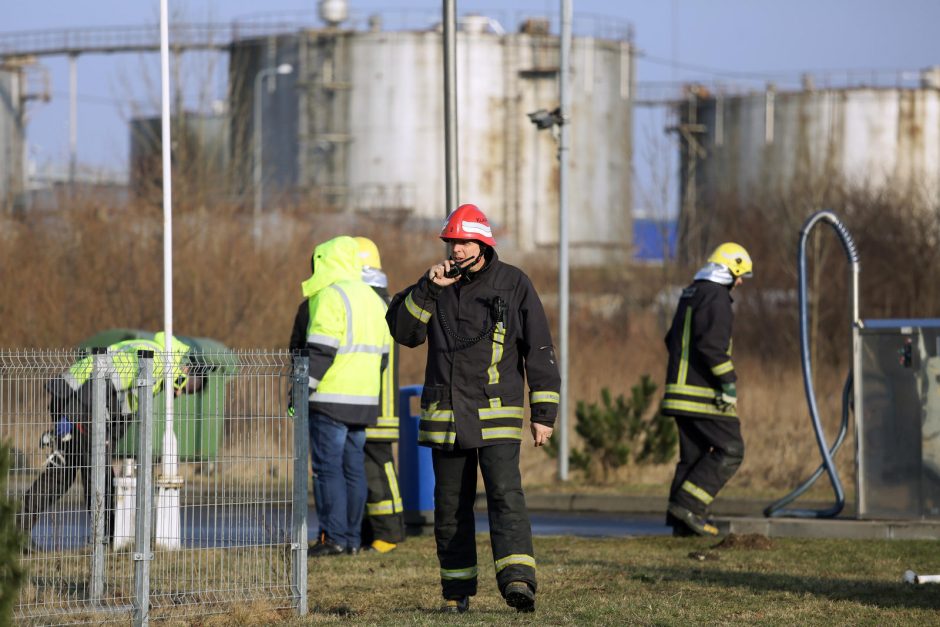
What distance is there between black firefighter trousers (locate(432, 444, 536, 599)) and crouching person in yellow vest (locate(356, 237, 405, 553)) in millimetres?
3384

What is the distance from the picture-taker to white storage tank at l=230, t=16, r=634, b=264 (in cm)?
4069

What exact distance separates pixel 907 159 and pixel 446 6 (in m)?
36.7

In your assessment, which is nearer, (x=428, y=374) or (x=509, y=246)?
(x=428, y=374)

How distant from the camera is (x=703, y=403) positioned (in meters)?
11.1

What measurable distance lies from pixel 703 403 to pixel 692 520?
0.88 meters

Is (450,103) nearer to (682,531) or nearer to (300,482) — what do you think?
(682,531)

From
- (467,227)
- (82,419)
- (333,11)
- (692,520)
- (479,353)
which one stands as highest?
(333,11)

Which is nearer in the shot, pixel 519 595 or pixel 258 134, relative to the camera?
pixel 519 595

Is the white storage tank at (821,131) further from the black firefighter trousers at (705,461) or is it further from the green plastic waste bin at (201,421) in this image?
the green plastic waste bin at (201,421)

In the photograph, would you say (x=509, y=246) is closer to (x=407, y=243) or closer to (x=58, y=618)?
(x=407, y=243)

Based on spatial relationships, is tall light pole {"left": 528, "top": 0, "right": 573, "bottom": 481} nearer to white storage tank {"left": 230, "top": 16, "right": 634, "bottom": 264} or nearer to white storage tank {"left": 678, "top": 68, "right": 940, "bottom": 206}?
white storage tank {"left": 230, "top": 16, "right": 634, "bottom": 264}

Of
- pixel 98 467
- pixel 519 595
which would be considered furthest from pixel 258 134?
pixel 519 595

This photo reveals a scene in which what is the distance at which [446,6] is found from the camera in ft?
37.4

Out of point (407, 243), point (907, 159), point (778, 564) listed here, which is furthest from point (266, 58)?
point (778, 564)
